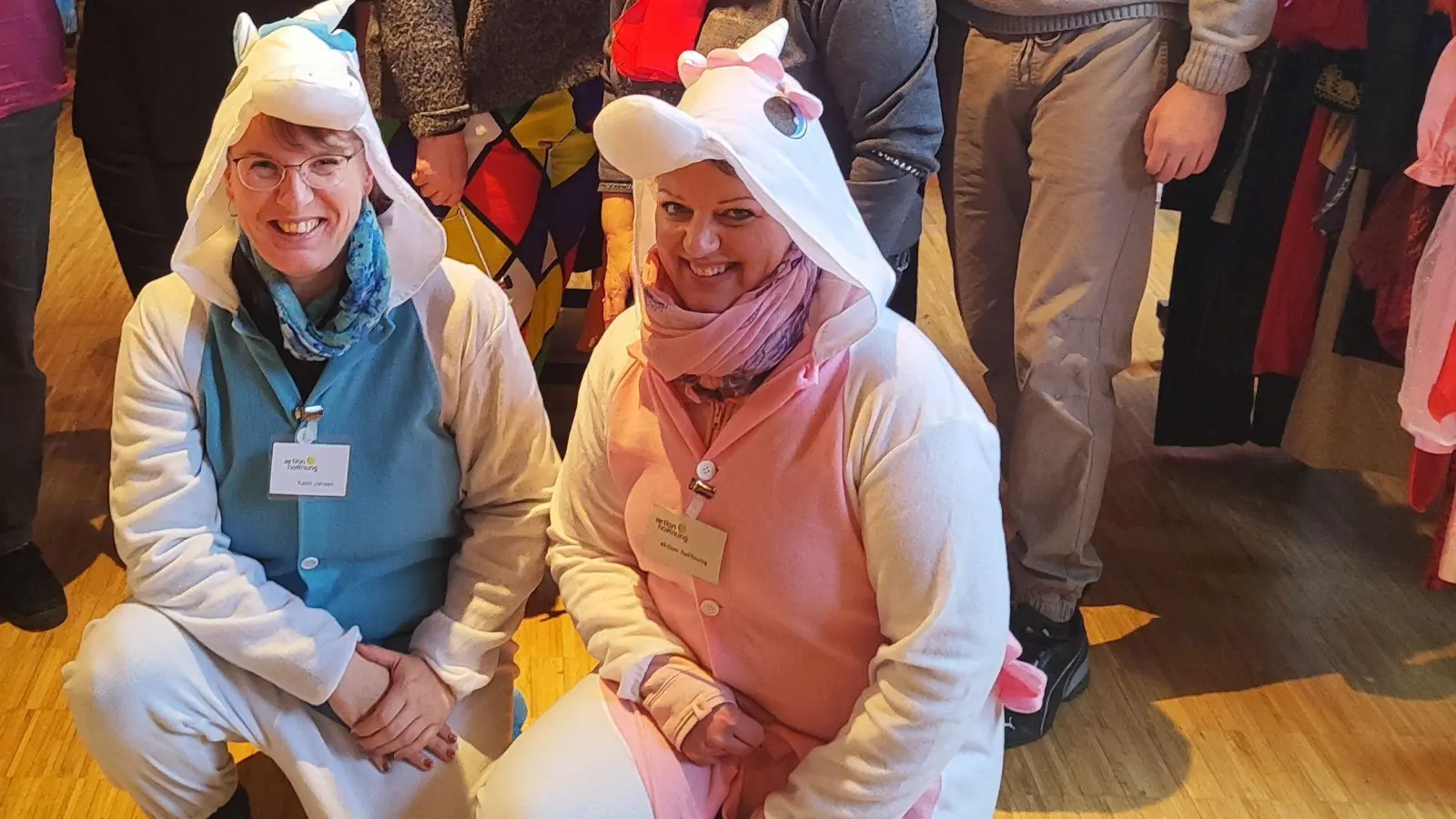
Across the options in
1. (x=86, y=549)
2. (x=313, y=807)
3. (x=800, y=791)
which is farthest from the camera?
(x=86, y=549)

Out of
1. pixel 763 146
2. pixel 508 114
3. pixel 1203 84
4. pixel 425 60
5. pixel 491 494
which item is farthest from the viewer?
pixel 508 114

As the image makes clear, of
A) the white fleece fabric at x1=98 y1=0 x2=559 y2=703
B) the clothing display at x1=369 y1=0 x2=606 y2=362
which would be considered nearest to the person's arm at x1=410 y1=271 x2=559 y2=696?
the white fleece fabric at x1=98 y1=0 x2=559 y2=703

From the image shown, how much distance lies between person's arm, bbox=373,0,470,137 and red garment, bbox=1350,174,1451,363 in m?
1.34

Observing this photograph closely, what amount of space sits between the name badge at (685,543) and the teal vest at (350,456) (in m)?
0.31

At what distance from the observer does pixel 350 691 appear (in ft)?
4.77

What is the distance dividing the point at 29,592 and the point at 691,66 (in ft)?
5.09

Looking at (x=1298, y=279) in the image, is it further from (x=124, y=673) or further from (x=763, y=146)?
(x=124, y=673)

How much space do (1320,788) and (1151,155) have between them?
91 cm

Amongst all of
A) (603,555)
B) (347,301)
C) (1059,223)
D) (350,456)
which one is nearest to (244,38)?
(347,301)

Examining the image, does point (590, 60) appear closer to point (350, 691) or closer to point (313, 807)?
point (350, 691)

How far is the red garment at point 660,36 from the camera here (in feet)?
5.46

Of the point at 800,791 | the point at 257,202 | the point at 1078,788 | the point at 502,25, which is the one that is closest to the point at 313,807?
the point at 800,791

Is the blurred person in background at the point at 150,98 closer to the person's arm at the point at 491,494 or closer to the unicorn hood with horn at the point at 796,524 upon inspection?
the person's arm at the point at 491,494

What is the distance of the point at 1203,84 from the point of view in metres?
1.63
